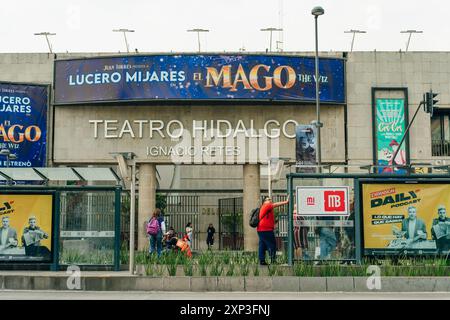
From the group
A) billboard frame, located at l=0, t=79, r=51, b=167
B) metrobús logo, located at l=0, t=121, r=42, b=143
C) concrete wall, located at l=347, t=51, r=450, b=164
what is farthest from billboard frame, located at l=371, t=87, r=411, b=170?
metrobús logo, located at l=0, t=121, r=42, b=143

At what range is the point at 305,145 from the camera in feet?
112

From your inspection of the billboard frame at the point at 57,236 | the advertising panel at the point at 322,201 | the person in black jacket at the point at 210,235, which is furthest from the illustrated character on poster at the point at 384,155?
the billboard frame at the point at 57,236

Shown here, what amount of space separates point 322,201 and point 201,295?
187 inches

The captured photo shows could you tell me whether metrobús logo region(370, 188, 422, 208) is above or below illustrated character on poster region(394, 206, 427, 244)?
above

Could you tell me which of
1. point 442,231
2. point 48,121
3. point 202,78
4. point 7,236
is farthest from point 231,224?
point 442,231

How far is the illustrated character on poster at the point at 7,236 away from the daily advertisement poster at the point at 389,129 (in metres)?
24.5

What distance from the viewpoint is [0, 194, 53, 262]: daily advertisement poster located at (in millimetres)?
18609

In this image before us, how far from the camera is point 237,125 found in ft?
127

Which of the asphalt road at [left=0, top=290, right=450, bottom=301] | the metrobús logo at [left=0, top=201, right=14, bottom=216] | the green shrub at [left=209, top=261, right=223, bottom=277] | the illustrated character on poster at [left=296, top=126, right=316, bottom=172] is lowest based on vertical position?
the asphalt road at [left=0, top=290, right=450, bottom=301]

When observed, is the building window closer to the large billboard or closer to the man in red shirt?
the large billboard

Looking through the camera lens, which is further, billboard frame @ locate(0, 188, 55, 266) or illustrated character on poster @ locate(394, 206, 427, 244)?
billboard frame @ locate(0, 188, 55, 266)
